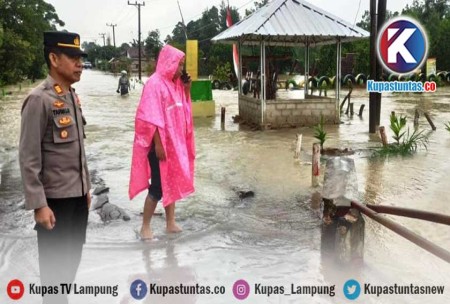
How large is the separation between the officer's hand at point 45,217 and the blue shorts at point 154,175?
1.82 metres

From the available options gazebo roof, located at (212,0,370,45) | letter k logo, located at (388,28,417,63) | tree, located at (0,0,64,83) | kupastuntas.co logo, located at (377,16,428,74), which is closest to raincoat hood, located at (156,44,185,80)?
gazebo roof, located at (212,0,370,45)

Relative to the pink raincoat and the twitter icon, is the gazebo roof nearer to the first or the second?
the pink raincoat

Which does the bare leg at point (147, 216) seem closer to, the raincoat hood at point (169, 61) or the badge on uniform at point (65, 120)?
the raincoat hood at point (169, 61)

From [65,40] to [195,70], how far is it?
Answer: 12.5m

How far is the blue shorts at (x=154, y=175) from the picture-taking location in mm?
4395

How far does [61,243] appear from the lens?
2.79m

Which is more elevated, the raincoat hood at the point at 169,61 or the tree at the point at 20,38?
the tree at the point at 20,38

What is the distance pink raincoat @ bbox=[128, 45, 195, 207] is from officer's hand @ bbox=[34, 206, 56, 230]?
1.71 m

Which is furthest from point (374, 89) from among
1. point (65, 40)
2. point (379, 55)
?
point (65, 40)

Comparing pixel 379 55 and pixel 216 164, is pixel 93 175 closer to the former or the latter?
pixel 216 164

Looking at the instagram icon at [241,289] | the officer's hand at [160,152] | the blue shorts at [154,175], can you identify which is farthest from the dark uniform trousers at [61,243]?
the blue shorts at [154,175]

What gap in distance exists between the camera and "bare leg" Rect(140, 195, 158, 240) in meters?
4.47

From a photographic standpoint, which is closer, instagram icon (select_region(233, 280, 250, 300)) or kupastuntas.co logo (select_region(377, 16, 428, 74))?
instagram icon (select_region(233, 280, 250, 300))

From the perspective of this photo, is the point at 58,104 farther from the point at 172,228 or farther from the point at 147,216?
the point at 172,228
